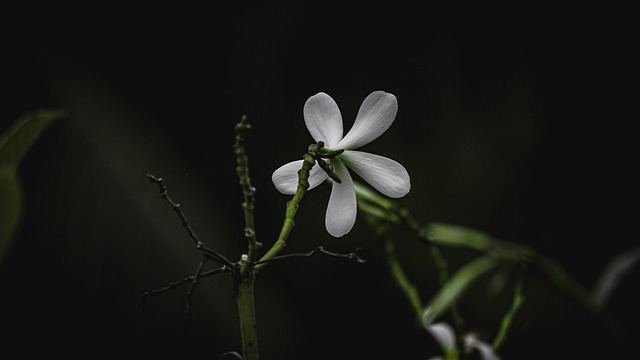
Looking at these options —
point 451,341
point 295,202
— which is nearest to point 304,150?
point 451,341

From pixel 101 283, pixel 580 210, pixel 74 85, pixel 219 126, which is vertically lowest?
pixel 580 210

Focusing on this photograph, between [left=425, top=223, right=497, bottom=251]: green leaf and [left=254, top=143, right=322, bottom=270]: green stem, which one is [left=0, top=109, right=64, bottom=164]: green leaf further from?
[left=425, top=223, right=497, bottom=251]: green leaf

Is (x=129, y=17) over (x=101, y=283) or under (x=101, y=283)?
over

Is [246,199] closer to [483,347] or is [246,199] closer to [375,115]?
[375,115]

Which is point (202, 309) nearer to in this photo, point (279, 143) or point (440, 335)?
point (279, 143)

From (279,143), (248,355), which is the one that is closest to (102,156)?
(279,143)

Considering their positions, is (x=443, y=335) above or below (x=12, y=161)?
below

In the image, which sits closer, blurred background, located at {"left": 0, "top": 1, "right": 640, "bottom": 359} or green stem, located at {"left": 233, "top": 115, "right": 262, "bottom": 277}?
green stem, located at {"left": 233, "top": 115, "right": 262, "bottom": 277}

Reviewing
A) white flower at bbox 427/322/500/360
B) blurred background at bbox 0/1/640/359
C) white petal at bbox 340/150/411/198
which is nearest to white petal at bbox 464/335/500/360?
white flower at bbox 427/322/500/360
